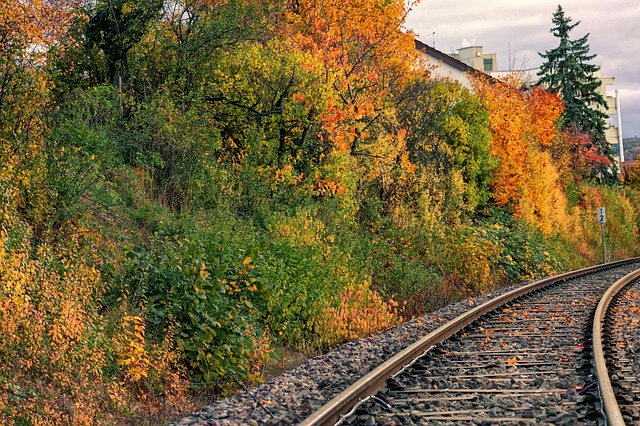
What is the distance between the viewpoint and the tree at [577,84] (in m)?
57.8

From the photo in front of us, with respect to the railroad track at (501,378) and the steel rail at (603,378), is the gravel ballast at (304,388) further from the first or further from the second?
the steel rail at (603,378)

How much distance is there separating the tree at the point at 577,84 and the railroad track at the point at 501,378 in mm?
45064

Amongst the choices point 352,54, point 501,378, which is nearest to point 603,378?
point 501,378

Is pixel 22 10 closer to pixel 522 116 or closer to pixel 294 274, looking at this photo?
pixel 294 274

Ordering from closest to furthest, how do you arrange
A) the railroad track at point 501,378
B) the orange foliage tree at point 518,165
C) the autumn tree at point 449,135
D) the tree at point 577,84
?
the railroad track at point 501,378, the autumn tree at point 449,135, the orange foliage tree at point 518,165, the tree at point 577,84

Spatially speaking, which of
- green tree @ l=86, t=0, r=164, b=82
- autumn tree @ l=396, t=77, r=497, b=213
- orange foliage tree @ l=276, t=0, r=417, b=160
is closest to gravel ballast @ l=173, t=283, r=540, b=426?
orange foliage tree @ l=276, t=0, r=417, b=160

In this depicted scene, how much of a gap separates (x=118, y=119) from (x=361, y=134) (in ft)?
20.3

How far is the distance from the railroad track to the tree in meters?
45.1

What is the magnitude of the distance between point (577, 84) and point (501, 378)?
173 feet

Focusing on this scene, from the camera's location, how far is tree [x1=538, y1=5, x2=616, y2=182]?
2275 inches

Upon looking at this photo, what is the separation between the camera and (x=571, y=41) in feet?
196

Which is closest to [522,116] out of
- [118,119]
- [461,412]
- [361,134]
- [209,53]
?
[361,134]

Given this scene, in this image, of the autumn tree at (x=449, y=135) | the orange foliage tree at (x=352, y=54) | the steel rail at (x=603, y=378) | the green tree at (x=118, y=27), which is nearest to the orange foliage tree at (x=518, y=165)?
the autumn tree at (x=449, y=135)

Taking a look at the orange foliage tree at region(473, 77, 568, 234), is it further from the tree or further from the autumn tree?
the tree
